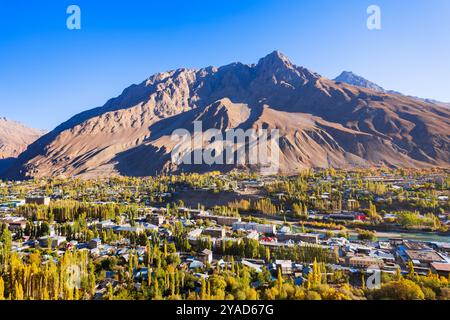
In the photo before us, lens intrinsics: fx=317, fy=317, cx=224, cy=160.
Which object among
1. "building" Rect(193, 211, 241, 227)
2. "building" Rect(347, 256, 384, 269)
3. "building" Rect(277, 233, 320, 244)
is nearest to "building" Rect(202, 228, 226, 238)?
"building" Rect(277, 233, 320, 244)

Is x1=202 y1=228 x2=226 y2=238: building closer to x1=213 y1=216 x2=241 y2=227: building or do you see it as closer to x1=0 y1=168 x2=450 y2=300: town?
x1=0 y1=168 x2=450 y2=300: town

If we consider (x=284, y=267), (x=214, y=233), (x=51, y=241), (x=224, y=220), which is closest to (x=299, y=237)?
(x=214, y=233)

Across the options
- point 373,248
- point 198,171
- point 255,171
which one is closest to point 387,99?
point 255,171

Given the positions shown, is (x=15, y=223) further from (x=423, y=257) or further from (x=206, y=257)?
(x=423, y=257)

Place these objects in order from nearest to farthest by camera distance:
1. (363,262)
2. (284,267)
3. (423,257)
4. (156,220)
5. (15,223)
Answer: (284,267), (363,262), (423,257), (15,223), (156,220)

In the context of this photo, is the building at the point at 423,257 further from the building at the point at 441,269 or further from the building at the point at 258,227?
the building at the point at 258,227
